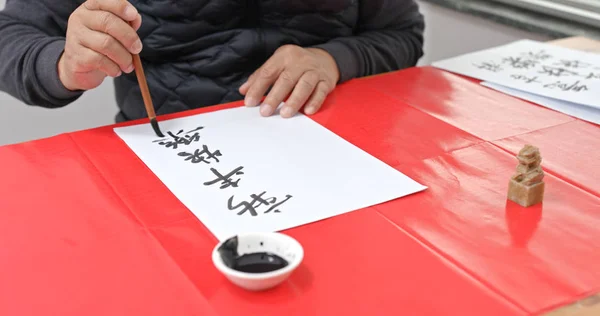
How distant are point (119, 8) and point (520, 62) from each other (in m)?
0.73

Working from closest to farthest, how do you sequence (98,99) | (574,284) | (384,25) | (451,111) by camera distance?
1. (574,284)
2. (451,111)
3. (384,25)
4. (98,99)

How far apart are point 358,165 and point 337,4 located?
521 mm

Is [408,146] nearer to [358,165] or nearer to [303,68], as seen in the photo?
[358,165]

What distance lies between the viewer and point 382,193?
2.38 feet

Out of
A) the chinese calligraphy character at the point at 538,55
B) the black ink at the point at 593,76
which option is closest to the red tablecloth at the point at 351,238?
the black ink at the point at 593,76

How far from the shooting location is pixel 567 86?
108cm

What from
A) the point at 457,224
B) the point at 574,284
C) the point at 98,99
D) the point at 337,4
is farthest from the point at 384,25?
the point at 98,99

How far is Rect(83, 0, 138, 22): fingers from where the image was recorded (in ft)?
2.75

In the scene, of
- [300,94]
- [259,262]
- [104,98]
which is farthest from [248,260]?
[104,98]

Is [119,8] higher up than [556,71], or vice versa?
[119,8]

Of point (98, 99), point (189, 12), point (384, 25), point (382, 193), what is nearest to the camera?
point (382, 193)

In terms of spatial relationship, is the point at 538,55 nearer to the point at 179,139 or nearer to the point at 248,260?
the point at 179,139

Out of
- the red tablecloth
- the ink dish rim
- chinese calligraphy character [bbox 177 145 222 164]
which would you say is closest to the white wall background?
the red tablecloth

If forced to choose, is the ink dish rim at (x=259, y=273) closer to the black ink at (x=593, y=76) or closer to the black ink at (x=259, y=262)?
the black ink at (x=259, y=262)
